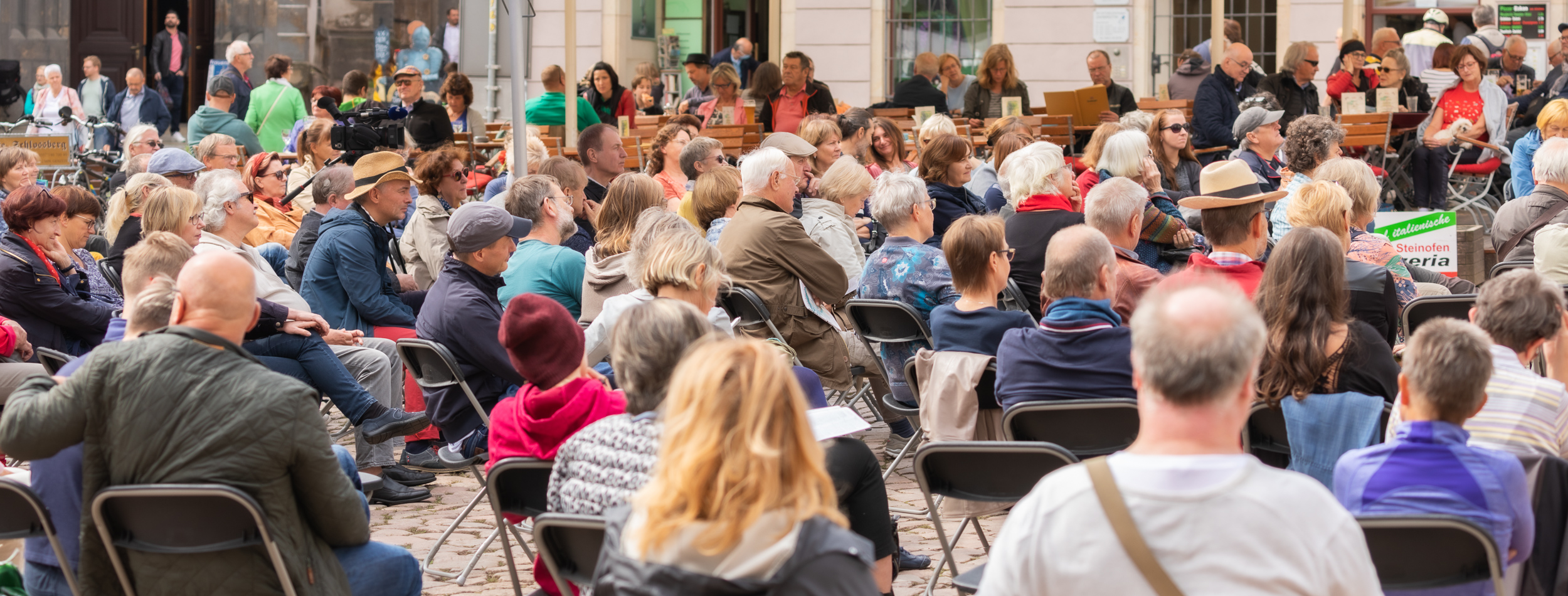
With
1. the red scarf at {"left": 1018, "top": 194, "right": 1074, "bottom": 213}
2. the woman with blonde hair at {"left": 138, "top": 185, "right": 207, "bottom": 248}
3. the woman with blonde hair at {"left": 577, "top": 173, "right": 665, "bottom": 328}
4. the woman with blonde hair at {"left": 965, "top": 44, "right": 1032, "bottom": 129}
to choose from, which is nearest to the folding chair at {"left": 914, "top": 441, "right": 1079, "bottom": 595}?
the woman with blonde hair at {"left": 577, "top": 173, "right": 665, "bottom": 328}

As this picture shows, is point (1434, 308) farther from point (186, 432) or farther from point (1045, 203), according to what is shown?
point (186, 432)

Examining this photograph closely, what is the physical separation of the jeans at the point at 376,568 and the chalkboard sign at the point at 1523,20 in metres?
17.1

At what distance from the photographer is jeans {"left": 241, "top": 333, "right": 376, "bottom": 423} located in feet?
17.4

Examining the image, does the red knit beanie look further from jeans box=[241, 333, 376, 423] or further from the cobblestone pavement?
jeans box=[241, 333, 376, 423]

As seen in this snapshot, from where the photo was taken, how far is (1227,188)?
5.01m

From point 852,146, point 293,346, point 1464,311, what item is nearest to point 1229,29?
point 852,146

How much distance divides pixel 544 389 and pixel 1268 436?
1880 millimetres

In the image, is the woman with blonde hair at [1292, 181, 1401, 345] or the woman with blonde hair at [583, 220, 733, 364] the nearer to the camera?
the woman with blonde hair at [583, 220, 733, 364]

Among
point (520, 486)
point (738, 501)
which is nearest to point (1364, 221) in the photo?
point (520, 486)

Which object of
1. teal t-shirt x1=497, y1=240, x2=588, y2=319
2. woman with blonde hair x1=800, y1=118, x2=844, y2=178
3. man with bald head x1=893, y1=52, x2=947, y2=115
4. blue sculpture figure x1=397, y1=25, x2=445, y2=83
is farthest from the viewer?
blue sculpture figure x1=397, y1=25, x2=445, y2=83

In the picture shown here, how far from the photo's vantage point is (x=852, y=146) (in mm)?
8852

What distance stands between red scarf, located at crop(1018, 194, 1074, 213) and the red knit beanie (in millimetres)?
3111

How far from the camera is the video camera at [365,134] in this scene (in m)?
8.65

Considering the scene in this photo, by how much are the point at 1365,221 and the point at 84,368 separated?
468cm
